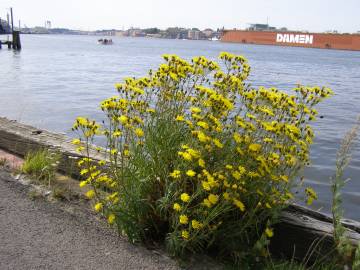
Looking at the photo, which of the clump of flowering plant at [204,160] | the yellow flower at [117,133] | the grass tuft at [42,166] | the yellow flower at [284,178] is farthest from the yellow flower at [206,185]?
the grass tuft at [42,166]

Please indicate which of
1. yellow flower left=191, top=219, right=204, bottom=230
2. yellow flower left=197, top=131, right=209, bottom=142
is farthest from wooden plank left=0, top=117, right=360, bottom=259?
yellow flower left=197, top=131, right=209, bottom=142

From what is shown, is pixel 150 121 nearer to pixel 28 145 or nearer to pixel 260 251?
pixel 260 251

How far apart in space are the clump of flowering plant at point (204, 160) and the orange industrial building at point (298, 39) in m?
104

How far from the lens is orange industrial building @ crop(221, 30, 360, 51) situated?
102 m

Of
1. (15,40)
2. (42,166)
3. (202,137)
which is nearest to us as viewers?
(202,137)

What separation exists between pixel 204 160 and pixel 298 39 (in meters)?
116

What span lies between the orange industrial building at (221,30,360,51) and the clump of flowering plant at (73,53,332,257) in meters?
104

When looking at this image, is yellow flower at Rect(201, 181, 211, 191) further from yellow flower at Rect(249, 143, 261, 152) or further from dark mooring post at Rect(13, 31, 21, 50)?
dark mooring post at Rect(13, 31, 21, 50)

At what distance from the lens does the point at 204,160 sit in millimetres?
3623

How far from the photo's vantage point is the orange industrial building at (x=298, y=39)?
335 feet

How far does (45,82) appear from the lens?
25266 mm

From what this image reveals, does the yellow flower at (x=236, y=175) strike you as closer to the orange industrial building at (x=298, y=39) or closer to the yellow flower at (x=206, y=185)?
the yellow flower at (x=206, y=185)

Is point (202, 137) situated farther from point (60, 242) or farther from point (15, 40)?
point (15, 40)

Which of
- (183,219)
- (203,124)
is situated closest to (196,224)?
(183,219)
